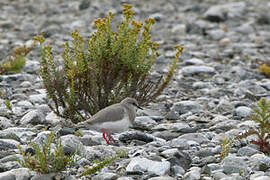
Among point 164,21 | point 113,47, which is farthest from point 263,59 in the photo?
point 113,47

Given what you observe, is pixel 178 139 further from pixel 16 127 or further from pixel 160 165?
pixel 16 127

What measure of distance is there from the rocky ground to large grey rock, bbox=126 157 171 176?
0.01 metres

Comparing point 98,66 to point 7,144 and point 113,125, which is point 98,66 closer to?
point 113,125

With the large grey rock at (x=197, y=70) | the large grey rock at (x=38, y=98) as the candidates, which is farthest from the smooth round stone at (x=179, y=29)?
the large grey rock at (x=38, y=98)

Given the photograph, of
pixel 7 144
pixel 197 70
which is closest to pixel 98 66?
pixel 7 144

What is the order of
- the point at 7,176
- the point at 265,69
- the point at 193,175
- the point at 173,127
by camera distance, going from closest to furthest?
1. the point at 7,176
2. the point at 193,175
3. the point at 173,127
4. the point at 265,69

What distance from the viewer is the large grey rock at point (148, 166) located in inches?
196

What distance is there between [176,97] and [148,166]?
416 cm

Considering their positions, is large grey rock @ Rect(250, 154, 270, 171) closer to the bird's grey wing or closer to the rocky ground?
the rocky ground

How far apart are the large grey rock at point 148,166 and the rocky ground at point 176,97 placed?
0.5 inches

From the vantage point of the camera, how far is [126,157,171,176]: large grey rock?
4.97 meters

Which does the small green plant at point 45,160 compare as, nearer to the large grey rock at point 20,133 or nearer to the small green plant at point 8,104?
the large grey rock at point 20,133

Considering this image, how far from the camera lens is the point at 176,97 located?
9109 millimetres

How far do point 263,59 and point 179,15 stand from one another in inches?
257
